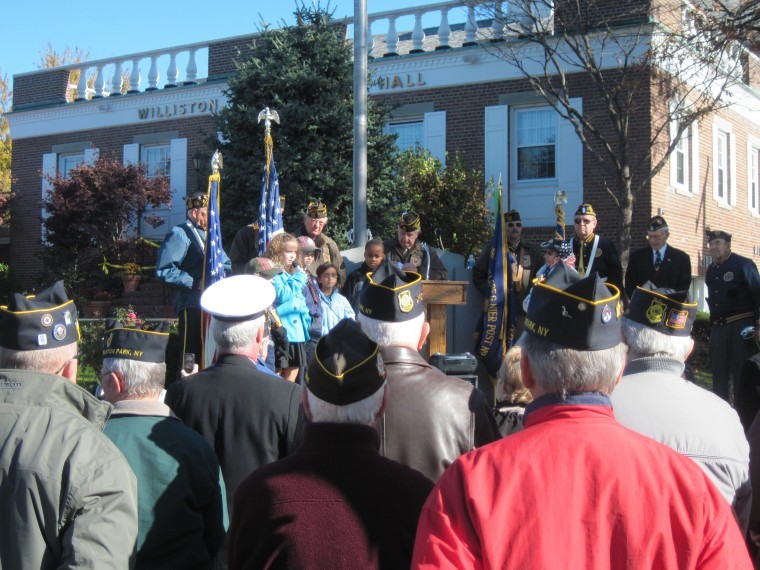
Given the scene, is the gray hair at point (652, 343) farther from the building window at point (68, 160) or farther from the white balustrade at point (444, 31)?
the building window at point (68, 160)

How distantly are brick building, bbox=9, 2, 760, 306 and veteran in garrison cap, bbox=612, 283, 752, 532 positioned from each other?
448 inches

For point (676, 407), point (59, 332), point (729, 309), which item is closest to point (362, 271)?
point (729, 309)

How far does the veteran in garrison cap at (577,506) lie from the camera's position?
190 centimetres

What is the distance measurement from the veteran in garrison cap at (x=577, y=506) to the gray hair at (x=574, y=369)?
0.06 meters

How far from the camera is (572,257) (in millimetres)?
8562

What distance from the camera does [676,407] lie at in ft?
9.73

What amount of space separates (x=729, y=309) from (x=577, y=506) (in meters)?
8.01

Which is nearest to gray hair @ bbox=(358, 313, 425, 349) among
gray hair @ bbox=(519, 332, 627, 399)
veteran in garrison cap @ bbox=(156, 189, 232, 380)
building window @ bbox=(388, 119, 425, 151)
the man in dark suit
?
gray hair @ bbox=(519, 332, 627, 399)

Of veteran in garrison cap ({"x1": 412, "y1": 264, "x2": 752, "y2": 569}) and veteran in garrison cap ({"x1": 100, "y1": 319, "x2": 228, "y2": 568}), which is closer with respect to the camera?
veteran in garrison cap ({"x1": 412, "y1": 264, "x2": 752, "y2": 569})

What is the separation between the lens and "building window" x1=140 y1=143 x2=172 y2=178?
71.9 ft

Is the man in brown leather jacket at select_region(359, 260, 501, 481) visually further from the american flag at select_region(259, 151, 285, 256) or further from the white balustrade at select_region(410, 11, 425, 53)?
the white balustrade at select_region(410, 11, 425, 53)

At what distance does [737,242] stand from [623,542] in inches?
821

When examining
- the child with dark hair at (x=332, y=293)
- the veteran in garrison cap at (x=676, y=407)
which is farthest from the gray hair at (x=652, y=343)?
the child with dark hair at (x=332, y=293)

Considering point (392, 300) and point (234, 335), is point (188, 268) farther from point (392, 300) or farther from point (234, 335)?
point (392, 300)
